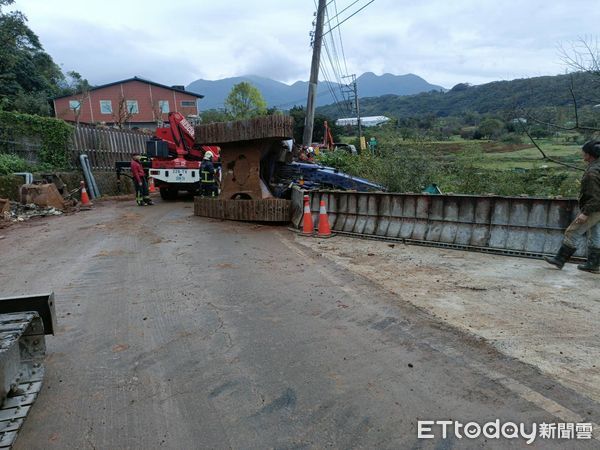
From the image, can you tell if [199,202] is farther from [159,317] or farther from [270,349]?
[270,349]

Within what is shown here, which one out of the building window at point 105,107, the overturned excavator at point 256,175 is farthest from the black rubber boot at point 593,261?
the building window at point 105,107

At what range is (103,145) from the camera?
19.0 metres

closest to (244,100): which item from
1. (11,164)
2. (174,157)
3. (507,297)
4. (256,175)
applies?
(174,157)

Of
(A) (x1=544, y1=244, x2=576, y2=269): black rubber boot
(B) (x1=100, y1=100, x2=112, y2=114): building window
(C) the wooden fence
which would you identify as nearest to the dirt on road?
(A) (x1=544, y1=244, x2=576, y2=269): black rubber boot

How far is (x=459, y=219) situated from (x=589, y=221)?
195 centimetres

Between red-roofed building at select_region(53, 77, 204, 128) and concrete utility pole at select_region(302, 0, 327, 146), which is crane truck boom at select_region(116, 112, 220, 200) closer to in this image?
concrete utility pole at select_region(302, 0, 327, 146)

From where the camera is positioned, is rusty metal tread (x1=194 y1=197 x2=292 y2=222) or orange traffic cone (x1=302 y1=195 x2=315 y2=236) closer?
orange traffic cone (x1=302 y1=195 x2=315 y2=236)

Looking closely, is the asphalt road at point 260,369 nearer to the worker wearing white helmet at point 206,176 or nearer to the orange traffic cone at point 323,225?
the orange traffic cone at point 323,225

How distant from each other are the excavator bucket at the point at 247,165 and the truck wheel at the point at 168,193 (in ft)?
16.8

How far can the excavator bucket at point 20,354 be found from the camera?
2635 mm

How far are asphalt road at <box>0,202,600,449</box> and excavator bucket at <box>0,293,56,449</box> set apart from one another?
0.36 feet

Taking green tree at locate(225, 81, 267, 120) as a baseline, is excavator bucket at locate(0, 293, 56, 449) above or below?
below

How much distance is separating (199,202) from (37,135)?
9.18 metres

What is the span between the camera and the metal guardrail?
6523mm
